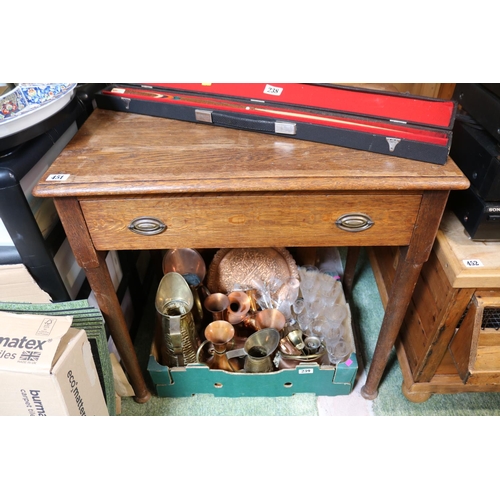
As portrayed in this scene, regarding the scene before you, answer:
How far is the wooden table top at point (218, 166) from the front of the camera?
0.75 metres

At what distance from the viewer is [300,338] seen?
46.8 inches

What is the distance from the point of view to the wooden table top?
752mm

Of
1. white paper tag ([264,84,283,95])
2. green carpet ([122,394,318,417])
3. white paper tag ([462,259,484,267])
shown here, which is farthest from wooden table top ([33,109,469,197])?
green carpet ([122,394,318,417])

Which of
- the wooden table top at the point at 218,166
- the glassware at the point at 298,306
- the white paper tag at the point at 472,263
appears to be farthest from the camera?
the glassware at the point at 298,306

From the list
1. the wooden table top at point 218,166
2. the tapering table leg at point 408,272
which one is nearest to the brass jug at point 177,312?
the wooden table top at point 218,166

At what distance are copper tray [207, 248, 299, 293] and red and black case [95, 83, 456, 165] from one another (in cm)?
50

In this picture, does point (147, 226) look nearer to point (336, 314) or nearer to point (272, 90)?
point (272, 90)

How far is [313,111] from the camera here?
0.88m

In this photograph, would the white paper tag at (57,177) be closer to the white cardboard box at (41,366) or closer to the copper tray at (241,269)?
the white cardboard box at (41,366)

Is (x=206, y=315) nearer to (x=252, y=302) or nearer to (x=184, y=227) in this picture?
(x=252, y=302)

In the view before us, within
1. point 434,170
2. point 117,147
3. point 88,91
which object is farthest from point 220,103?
point 434,170

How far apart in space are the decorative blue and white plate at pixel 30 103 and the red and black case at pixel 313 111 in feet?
0.44

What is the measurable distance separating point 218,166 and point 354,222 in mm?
290

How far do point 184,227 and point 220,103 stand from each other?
1.03 feet
